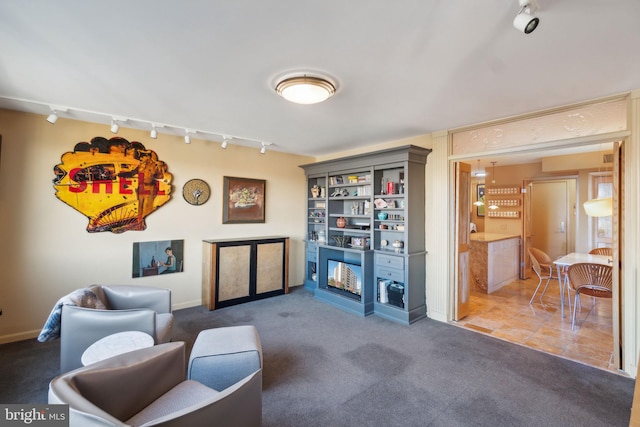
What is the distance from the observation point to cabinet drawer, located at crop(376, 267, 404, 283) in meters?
3.94

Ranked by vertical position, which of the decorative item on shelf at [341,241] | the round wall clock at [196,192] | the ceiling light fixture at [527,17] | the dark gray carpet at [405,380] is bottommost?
the dark gray carpet at [405,380]

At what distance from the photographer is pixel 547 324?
372cm

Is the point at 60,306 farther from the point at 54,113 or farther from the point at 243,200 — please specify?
the point at 243,200

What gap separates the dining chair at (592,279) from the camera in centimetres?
338

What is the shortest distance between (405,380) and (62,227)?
4238 mm

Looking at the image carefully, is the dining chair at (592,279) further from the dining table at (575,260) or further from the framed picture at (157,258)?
the framed picture at (157,258)

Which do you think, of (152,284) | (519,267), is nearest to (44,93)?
(152,284)

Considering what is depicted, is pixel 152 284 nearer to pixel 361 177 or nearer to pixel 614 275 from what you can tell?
pixel 361 177

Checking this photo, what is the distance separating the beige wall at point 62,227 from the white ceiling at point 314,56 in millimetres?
417

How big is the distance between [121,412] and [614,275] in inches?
164

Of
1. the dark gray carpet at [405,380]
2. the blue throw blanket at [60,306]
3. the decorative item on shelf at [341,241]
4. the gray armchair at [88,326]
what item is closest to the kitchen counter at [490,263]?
the dark gray carpet at [405,380]

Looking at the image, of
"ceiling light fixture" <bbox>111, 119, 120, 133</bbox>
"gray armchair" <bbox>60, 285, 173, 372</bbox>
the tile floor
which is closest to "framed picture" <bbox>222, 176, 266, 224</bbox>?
"ceiling light fixture" <bbox>111, 119, 120, 133</bbox>

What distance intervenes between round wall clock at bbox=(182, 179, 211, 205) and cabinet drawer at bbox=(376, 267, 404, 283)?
2.94 m

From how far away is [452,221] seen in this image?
12.7 feet
